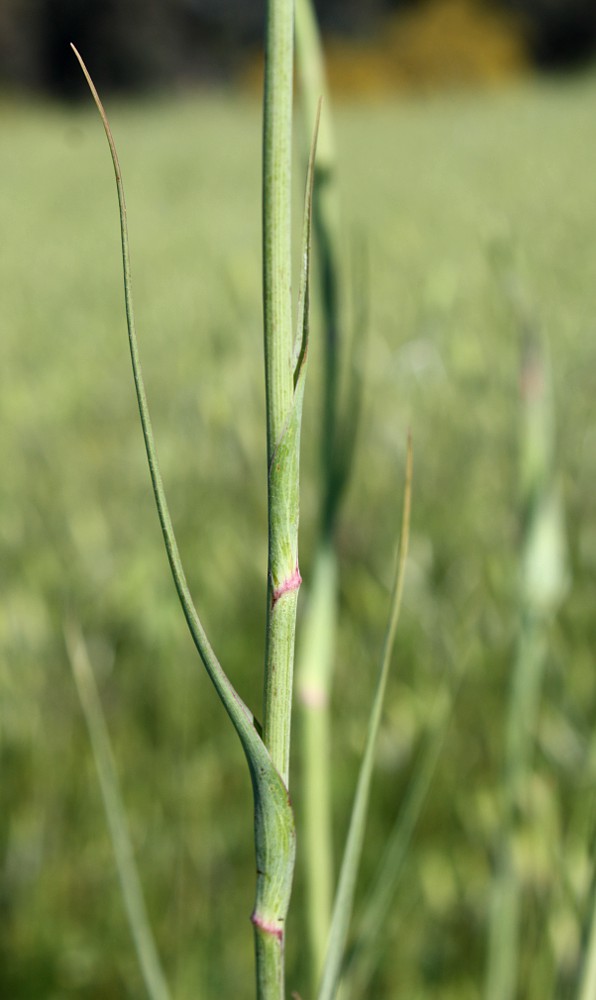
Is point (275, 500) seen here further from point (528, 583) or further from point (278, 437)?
point (528, 583)

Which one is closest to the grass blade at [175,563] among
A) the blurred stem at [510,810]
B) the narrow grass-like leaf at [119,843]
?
the narrow grass-like leaf at [119,843]

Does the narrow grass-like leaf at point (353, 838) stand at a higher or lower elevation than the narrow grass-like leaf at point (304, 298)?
lower

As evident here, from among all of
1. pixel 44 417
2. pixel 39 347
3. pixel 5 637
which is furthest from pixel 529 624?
pixel 39 347

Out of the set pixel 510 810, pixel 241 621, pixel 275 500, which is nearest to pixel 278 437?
pixel 275 500

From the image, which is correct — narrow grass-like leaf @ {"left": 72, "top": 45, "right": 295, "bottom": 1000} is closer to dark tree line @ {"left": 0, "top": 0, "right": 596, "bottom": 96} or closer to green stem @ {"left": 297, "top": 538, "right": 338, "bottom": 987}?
green stem @ {"left": 297, "top": 538, "right": 338, "bottom": 987}

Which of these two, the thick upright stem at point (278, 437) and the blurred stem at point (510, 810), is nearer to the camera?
Answer: the thick upright stem at point (278, 437)

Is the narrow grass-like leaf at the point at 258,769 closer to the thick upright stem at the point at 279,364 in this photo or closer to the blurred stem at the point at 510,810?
the thick upright stem at the point at 279,364

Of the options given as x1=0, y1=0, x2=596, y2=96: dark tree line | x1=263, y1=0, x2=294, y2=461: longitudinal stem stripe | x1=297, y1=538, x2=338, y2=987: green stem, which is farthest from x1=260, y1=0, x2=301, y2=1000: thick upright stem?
x1=0, y1=0, x2=596, y2=96: dark tree line
